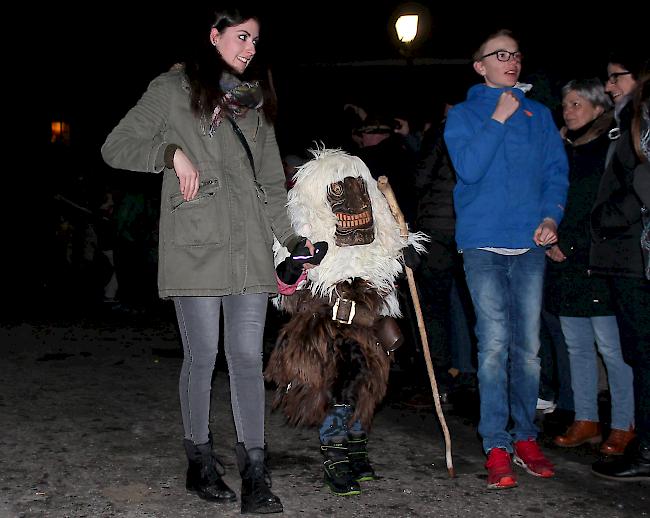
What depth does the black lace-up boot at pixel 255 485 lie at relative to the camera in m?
3.67

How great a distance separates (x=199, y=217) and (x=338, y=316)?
904mm

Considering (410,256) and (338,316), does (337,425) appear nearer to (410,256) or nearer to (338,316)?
(338,316)

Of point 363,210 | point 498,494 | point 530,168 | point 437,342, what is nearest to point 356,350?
point 363,210

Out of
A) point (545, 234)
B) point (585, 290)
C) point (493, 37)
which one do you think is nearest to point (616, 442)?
point (585, 290)

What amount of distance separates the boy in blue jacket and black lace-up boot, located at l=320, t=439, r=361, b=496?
711mm

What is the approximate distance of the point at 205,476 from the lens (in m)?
3.88

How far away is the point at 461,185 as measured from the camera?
4.48 meters

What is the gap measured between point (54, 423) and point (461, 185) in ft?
9.30

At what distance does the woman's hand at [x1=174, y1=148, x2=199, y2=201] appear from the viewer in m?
3.49

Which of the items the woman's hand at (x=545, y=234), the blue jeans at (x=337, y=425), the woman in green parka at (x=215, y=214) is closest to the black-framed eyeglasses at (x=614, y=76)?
the woman's hand at (x=545, y=234)

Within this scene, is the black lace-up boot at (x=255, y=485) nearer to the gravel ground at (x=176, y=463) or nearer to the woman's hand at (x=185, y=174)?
the gravel ground at (x=176, y=463)

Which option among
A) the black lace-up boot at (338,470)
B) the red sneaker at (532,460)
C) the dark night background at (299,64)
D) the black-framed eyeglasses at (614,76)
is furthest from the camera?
the dark night background at (299,64)

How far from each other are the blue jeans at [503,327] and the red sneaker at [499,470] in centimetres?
8

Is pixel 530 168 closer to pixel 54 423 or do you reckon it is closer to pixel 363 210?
pixel 363 210
